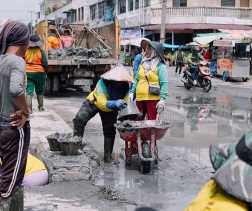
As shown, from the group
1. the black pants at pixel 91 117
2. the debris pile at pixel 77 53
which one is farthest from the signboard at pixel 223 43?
the black pants at pixel 91 117

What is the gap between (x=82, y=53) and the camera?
1730 centimetres

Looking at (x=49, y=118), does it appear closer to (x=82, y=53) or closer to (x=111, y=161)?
(x=111, y=161)

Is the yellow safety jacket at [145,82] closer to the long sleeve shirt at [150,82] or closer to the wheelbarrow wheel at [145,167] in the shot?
the long sleeve shirt at [150,82]

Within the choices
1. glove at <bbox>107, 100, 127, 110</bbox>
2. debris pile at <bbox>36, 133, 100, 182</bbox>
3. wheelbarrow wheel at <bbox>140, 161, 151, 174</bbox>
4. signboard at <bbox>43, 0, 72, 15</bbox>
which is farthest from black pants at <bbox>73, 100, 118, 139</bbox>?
signboard at <bbox>43, 0, 72, 15</bbox>

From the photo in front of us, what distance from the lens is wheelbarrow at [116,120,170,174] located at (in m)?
6.97

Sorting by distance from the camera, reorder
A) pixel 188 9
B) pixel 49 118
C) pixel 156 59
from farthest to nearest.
Answer: pixel 188 9, pixel 49 118, pixel 156 59

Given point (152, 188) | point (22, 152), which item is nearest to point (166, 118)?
point (152, 188)

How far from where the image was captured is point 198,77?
2134cm

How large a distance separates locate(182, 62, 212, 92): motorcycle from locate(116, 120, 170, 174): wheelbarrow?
13690 millimetres

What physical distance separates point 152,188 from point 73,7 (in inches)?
3169

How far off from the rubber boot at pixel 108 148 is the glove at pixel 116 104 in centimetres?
70

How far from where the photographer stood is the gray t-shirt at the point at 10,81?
4.47 meters

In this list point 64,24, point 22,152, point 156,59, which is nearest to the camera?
point 22,152

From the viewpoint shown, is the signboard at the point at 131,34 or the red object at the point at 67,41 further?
the signboard at the point at 131,34
